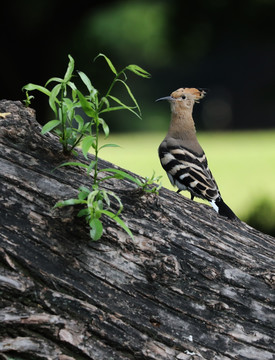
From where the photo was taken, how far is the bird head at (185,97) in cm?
489

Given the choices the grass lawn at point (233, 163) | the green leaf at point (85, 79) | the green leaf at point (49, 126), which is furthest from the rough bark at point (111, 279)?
the grass lawn at point (233, 163)

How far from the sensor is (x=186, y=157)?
461cm

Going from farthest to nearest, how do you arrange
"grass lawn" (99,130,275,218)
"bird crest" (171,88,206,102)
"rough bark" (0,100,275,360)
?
"grass lawn" (99,130,275,218) < "bird crest" (171,88,206,102) < "rough bark" (0,100,275,360)

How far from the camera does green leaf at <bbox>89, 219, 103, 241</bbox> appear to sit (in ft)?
8.13

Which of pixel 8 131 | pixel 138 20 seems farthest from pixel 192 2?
pixel 8 131

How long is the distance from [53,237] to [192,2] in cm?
880

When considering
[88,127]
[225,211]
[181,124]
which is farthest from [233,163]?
[88,127]

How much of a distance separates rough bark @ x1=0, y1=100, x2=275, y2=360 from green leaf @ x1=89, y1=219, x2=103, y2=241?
0.24 ft

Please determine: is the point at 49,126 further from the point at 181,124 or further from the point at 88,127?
the point at 181,124

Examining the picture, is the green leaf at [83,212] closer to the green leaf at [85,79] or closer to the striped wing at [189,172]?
the green leaf at [85,79]

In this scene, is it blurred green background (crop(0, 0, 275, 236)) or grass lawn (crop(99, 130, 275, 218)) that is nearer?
grass lawn (crop(99, 130, 275, 218))

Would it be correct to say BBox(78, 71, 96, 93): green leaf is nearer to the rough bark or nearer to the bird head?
the rough bark

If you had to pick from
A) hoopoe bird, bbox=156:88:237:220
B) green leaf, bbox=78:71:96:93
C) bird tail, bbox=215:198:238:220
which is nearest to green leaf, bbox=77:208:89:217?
green leaf, bbox=78:71:96:93

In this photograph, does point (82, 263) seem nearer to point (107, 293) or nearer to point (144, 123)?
point (107, 293)
